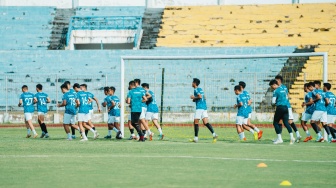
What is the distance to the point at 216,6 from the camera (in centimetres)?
4412

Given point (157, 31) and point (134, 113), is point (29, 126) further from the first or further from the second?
point (157, 31)

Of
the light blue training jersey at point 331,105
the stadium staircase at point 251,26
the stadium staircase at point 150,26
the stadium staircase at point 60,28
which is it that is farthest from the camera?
the stadium staircase at point 60,28

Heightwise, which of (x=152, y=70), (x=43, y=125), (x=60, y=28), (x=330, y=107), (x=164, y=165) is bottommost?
(x=164, y=165)

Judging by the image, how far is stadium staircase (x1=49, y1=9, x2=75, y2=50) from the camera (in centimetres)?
4172

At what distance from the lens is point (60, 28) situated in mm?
43062

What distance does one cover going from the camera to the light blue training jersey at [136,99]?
69.6ft

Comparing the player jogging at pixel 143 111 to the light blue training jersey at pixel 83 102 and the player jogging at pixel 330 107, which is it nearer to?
the light blue training jersey at pixel 83 102

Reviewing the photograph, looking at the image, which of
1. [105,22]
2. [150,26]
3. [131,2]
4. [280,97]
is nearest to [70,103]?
[280,97]

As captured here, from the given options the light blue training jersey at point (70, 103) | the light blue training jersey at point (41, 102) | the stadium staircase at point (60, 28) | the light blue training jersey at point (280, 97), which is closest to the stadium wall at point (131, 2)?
the stadium staircase at point (60, 28)

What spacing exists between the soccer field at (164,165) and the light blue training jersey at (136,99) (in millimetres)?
2171

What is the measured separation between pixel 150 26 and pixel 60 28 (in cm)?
545

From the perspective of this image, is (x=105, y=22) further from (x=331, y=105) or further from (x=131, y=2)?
(x=331, y=105)

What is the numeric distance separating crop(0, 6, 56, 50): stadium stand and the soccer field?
2310cm

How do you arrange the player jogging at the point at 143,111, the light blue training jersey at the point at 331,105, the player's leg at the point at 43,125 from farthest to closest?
the player's leg at the point at 43,125
the player jogging at the point at 143,111
the light blue training jersey at the point at 331,105
